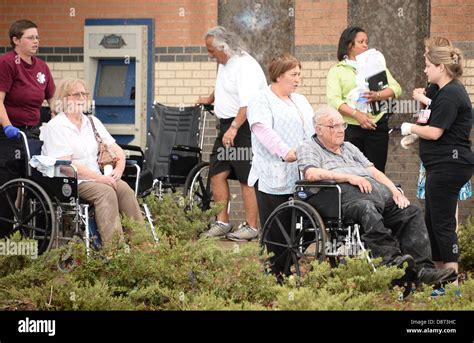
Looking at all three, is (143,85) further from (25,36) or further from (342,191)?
(342,191)

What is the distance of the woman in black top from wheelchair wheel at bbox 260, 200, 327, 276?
94cm

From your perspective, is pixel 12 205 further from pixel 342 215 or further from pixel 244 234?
pixel 342 215

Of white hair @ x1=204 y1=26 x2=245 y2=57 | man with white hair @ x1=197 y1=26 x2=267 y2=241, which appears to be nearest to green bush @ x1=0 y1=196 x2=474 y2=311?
man with white hair @ x1=197 y1=26 x2=267 y2=241

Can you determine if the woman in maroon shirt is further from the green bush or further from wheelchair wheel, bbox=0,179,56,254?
the green bush

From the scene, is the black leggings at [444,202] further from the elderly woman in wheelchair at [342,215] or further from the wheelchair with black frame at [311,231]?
the wheelchair with black frame at [311,231]

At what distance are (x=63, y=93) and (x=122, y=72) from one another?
511 centimetres

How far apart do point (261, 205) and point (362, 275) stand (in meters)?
1.53

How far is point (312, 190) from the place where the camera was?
368 inches

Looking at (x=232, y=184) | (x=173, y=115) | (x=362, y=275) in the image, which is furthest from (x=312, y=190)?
(x=232, y=184)

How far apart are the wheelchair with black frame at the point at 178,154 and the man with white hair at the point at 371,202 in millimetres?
3309

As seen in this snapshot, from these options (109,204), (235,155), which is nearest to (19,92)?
(109,204)

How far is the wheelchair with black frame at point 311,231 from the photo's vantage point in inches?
359

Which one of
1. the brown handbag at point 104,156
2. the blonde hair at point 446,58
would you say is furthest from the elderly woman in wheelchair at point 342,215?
the brown handbag at point 104,156
